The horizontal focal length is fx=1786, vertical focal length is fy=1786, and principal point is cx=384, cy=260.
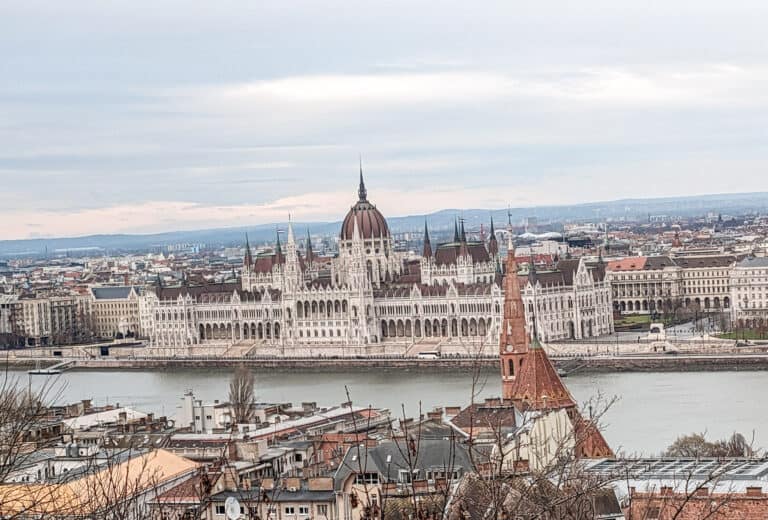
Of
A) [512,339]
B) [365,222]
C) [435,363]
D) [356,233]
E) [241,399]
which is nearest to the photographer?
[512,339]

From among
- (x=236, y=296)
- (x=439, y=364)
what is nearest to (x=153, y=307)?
(x=236, y=296)

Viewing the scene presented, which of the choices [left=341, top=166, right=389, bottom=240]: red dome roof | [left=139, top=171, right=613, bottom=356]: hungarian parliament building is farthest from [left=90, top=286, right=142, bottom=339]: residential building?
[left=341, top=166, right=389, bottom=240]: red dome roof

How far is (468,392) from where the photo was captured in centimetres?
3105

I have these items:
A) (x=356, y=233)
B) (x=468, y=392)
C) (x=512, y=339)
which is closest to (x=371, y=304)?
(x=356, y=233)

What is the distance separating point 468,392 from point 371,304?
63.7ft

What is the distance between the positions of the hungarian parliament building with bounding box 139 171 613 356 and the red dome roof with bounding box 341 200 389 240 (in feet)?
0.14

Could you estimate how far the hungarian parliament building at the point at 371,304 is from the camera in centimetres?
4769

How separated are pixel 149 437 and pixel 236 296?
35.3m

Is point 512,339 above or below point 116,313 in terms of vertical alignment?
above

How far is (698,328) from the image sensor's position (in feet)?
156

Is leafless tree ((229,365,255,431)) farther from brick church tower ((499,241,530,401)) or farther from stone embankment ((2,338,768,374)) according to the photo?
stone embankment ((2,338,768,374))

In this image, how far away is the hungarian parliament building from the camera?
4769cm

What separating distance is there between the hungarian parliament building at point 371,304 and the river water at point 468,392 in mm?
4791

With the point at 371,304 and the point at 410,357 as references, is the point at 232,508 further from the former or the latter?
the point at 371,304
